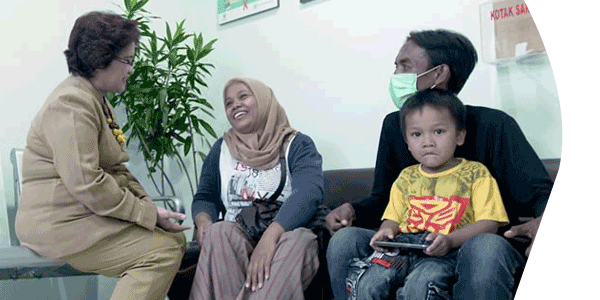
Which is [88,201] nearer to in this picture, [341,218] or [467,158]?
[341,218]

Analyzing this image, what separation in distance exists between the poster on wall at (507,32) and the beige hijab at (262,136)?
865mm

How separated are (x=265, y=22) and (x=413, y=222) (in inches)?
82.4

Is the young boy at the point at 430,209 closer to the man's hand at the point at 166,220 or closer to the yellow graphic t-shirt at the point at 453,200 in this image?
the yellow graphic t-shirt at the point at 453,200

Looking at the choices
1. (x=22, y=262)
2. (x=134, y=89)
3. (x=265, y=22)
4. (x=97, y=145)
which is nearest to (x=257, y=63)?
(x=265, y=22)

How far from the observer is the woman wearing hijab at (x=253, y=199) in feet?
6.72

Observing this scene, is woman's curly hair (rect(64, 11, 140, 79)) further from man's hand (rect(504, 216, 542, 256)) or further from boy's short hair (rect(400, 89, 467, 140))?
man's hand (rect(504, 216, 542, 256))

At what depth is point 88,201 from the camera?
6.56 ft

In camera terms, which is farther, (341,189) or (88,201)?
(341,189)

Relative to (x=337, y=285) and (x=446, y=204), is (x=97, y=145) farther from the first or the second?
(x=446, y=204)

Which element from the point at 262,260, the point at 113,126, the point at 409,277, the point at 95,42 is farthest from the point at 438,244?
the point at 95,42

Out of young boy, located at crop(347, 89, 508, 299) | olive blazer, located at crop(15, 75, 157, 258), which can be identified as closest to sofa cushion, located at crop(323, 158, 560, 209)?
young boy, located at crop(347, 89, 508, 299)

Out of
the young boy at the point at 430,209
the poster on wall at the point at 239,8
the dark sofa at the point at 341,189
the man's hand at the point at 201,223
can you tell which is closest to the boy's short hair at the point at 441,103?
the young boy at the point at 430,209

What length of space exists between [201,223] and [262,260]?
17.0 inches

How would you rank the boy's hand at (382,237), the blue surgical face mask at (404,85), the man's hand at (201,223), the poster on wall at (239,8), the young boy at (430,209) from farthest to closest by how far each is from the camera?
the poster on wall at (239,8)
the man's hand at (201,223)
the blue surgical face mask at (404,85)
the boy's hand at (382,237)
the young boy at (430,209)
